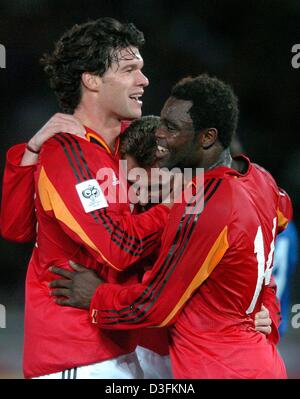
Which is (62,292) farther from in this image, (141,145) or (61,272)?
(141,145)

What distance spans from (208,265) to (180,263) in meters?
0.09

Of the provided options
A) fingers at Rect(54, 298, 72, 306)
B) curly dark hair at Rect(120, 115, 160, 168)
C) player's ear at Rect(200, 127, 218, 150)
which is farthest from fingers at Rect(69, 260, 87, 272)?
player's ear at Rect(200, 127, 218, 150)

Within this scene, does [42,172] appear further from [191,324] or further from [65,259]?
[191,324]

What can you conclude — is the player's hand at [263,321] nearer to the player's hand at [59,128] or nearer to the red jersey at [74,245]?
the red jersey at [74,245]

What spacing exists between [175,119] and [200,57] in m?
3.86

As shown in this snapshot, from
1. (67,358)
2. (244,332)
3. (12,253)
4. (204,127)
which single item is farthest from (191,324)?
(12,253)

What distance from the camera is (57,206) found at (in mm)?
2691

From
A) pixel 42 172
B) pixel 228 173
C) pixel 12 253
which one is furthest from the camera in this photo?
pixel 12 253

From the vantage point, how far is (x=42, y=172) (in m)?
2.77

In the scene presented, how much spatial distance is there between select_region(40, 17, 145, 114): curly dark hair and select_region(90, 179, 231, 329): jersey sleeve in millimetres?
762

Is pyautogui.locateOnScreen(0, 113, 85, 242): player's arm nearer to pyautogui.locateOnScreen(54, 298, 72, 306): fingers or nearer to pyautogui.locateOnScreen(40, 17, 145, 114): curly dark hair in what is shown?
pyautogui.locateOnScreen(40, 17, 145, 114): curly dark hair

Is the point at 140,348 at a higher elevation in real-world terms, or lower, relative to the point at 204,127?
lower

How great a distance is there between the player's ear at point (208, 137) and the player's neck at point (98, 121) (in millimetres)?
542

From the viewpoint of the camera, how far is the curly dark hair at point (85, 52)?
2967 millimetres
